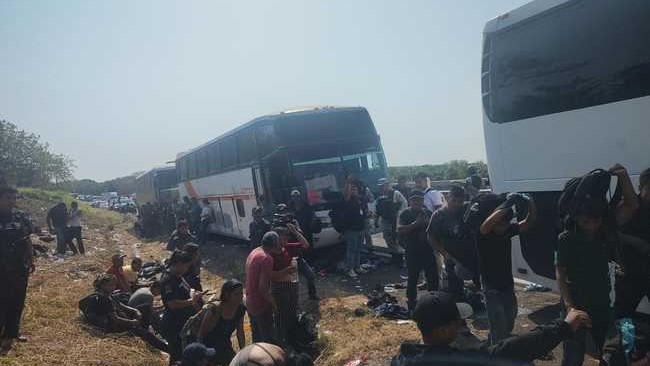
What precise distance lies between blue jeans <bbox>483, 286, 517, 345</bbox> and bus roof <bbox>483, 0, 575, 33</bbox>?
3.20m

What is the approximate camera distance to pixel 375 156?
10875mm

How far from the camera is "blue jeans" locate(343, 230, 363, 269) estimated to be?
9016mm

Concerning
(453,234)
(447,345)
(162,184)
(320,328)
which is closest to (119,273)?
(320,328)

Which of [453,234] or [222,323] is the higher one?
[453,234]

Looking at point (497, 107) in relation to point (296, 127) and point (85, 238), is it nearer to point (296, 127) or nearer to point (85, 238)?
point (296, 127)

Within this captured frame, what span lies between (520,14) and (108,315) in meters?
6.98

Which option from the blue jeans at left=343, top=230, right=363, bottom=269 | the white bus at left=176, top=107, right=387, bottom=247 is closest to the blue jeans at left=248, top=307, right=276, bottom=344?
the blue jeans at left=343, top=230, right=363, bottom=269

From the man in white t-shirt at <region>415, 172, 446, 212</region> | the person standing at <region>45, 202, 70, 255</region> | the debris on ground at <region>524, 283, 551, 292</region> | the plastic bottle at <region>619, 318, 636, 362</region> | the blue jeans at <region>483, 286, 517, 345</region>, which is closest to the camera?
the plastic bottle at <region>619, 318, 636, 362</region>

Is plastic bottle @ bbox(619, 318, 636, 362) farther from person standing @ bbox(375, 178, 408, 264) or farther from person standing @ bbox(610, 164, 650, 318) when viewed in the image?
person standing @ bbox(375, 178, 408, 264)

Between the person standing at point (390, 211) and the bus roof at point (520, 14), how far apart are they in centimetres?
432

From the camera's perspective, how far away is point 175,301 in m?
5.31

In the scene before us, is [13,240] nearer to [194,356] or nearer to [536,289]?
[194,356]

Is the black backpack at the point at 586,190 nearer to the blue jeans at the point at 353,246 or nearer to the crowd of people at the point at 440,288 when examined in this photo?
the crowd of people at the point at 440,288

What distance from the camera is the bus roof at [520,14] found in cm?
501
